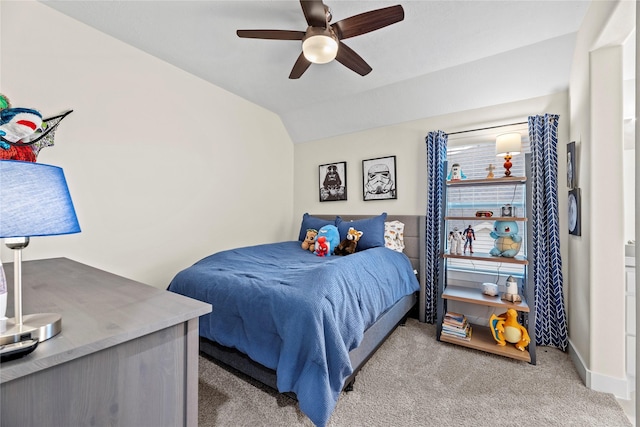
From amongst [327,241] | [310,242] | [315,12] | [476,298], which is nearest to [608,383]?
[476,298]

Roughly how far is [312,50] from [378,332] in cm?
205

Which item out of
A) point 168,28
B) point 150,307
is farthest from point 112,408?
point 168,28

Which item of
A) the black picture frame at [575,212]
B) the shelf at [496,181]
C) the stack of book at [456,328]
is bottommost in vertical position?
the stack of book at [456,328]

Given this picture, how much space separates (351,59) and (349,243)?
5.49 feet

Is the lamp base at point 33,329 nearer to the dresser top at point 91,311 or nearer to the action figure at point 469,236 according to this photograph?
the dresser top at point 91,311

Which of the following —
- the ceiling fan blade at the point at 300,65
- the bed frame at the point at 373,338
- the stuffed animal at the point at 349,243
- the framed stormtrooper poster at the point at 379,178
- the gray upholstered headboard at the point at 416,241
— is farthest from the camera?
the framed stormtrooper poster at the point at 379,178

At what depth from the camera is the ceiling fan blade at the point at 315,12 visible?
5.12 feet

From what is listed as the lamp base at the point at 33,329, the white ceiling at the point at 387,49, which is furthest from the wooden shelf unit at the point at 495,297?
the lamp base at the point at 33,329

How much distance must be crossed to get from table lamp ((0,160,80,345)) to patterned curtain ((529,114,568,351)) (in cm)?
305

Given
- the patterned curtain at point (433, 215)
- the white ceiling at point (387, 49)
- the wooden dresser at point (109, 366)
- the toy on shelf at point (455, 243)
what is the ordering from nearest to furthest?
the wooden dresser at point (109, 366), the white ceiling at point (387, 49), the toy on shelf at point (455, 243), the patterned curtain at point (433, 215)

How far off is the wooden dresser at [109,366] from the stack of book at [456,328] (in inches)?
89.4

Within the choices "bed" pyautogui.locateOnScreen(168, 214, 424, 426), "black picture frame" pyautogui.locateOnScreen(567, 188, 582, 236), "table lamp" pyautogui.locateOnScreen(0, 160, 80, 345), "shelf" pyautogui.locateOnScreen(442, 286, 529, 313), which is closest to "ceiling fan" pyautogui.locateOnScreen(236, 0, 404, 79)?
"bed" pyautogui.locateOnScreen(168, 214, 424, 426)

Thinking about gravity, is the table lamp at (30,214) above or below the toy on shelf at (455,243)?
above

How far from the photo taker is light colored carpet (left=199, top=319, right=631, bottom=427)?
1.54 meters
